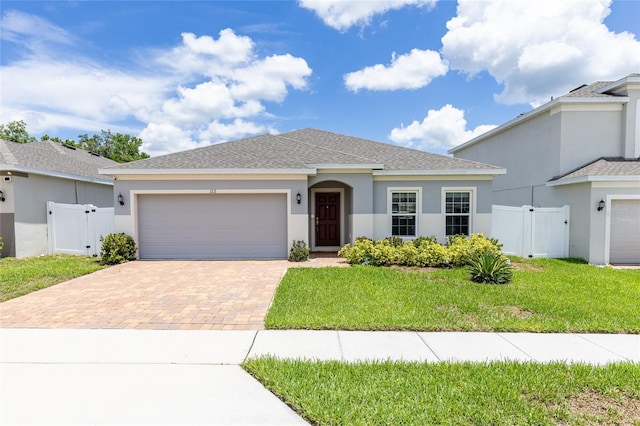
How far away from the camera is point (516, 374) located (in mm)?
3643

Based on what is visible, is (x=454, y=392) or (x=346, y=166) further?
(x=346, y=166)

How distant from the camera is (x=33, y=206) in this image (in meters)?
11.6

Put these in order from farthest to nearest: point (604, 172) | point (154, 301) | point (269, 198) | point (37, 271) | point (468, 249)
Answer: point (269, 198), point (604, 172), point (468, 249), point (37, 271), point (154, 301)

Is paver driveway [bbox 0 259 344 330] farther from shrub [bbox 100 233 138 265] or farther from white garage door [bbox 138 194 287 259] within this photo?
white garage door [bbox 138 194 287 259]

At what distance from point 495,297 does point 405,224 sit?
5677 mm

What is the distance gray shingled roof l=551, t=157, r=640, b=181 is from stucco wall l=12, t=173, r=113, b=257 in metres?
19.9

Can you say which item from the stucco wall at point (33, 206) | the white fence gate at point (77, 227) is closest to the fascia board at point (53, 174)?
the stucco wall at point (33, 206)

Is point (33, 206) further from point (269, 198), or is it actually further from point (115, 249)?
point (269, 198)

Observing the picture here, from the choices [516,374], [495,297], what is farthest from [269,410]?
[495,297]

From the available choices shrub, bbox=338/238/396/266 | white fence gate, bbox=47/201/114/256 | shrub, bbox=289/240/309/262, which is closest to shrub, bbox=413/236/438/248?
shrub, bbox=338/238/396/266

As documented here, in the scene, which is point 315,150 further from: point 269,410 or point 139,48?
point 269,410

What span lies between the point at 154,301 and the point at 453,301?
618cm

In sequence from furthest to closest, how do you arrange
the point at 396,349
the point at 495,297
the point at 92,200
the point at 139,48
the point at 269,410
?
the point at 92,200
the point at 139,48
the point at 495,297
the point at 396,349
the point at 269,410

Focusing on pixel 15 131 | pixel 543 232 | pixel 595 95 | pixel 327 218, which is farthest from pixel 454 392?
pixel 15 131
